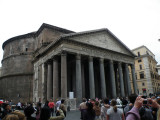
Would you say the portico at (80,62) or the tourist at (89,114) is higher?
the portico at (80,62)

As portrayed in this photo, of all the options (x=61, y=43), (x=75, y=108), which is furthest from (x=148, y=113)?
(x=61, y=43)

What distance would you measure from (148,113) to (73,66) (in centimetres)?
2027

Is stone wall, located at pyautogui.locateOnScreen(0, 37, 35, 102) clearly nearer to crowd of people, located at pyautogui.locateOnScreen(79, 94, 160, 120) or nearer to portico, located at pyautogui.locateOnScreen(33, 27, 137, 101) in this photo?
portico, located at pyautogui.locateOnScreen(33, 27, 137, 101)

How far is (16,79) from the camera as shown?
28.8m

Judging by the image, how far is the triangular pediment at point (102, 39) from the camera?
19.2 metres

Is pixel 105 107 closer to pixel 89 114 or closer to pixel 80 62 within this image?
pixel 89 114

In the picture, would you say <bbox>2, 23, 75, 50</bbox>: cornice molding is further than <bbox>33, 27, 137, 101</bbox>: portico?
Yes

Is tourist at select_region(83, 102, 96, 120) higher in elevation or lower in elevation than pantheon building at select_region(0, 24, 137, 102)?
lower

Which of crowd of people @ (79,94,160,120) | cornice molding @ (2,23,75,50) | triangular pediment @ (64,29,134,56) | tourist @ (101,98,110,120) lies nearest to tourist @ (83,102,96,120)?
crowd of people @ (79,94,160,120)

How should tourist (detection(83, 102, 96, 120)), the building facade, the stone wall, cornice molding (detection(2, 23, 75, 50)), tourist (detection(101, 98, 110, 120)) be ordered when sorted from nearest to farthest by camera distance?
tourist (detection(83, 102, 96, 120)) < tourist (detection(101, 98, 110, 120)) < cornice molding (detection(2, 23, 75, 50)) < the stone wall < the building facade

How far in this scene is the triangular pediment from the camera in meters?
19.2

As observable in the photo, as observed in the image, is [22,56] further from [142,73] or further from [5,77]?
[142,73]

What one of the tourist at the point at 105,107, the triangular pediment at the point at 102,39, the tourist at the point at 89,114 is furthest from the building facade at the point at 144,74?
the tourist at the point at 89,114

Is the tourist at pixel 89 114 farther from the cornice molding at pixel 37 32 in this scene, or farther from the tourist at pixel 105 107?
the cornice molding at pixel 37 32
